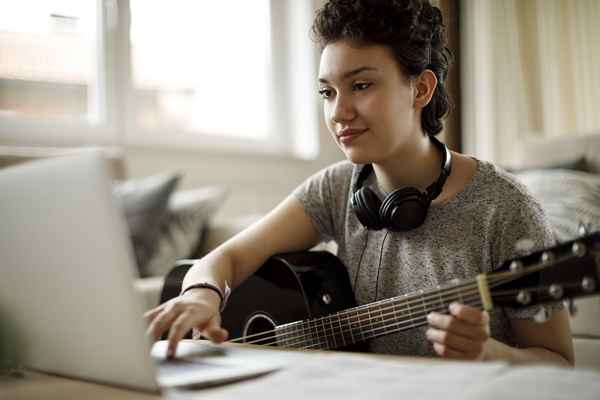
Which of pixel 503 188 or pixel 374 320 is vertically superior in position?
pixel 503 188

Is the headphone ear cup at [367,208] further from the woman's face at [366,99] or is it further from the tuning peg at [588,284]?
the tuning peg at [588,284]

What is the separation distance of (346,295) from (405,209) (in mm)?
222

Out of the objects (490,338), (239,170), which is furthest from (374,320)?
(239,170)

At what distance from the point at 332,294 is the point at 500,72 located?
2.70 metres

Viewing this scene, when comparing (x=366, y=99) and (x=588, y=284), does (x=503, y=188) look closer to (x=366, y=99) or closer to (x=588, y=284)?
(x=366, y=99)

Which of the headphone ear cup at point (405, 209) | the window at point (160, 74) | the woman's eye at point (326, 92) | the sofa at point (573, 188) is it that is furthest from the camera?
the window at point (160, 74)

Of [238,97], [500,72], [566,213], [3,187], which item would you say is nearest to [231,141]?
[238,97]

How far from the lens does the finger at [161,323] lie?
2.95 feet

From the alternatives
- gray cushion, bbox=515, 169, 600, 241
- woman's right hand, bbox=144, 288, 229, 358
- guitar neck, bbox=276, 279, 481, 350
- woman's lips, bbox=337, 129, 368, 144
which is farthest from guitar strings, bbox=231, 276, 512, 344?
gray cushion, bbox=515, 169, 600, 241

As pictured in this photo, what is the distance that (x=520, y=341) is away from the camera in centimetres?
110

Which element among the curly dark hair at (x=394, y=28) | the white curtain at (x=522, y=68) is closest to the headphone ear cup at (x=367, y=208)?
the curly dark hair at (x=394, y=28)

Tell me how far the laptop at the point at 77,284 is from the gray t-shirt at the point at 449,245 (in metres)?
0.52

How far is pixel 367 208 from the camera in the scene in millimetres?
1205

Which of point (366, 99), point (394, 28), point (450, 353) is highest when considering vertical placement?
point (394, 28)
